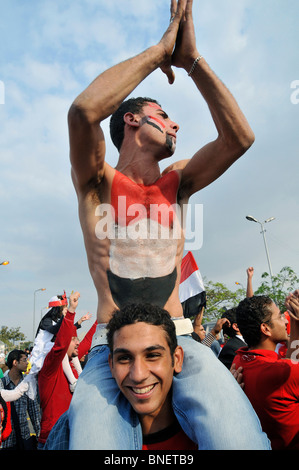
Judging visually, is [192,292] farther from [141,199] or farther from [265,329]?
[141,199]

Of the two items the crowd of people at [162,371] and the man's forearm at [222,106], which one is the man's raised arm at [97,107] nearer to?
the man's forearm at [222,106]

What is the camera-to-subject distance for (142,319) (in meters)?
2.04

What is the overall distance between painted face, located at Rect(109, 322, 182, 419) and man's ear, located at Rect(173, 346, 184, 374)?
0.04 feet

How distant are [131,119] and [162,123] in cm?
26

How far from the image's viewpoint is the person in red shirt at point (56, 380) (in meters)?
5.29

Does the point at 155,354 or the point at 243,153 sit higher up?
the point at 243,153

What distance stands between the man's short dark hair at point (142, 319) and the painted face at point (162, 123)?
1.28 metres

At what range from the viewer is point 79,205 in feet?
8.35

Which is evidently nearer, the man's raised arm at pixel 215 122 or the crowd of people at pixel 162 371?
the crowd of people at pixel 162 371

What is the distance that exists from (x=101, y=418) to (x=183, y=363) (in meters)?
0.54

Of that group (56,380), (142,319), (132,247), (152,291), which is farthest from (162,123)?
(56,380)

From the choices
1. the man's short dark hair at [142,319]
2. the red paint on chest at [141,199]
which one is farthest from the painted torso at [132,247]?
the man's short dark hair at [142,319]

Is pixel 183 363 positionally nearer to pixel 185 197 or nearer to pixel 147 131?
pixel 185 197

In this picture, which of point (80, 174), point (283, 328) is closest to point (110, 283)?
point (80, 174)
